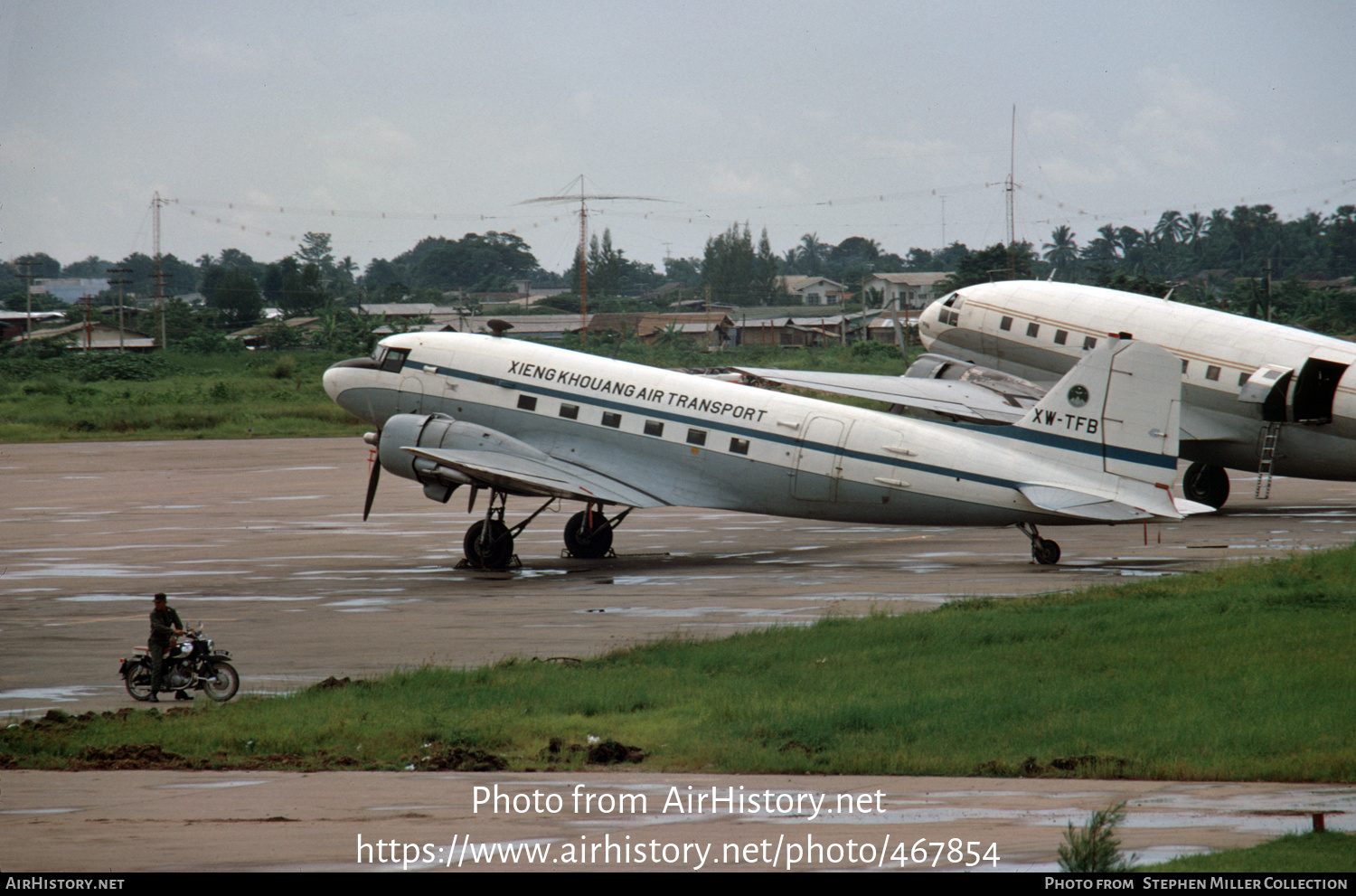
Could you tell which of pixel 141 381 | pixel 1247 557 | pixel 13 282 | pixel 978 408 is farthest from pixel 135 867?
pixel 13 282

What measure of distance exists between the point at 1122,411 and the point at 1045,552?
10.6ft

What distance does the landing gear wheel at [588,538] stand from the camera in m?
29.0

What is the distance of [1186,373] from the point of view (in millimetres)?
32531

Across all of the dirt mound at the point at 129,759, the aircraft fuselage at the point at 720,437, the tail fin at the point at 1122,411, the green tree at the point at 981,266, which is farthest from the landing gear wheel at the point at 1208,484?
the green tree at the point at 981,266

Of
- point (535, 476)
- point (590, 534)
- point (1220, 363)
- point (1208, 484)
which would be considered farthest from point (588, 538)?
point (1208, 484)

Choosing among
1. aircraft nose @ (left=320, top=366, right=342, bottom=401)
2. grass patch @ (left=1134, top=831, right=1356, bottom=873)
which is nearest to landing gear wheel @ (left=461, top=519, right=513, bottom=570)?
aircraft nose @ (left=320, top=366, right=342, bottom=401)

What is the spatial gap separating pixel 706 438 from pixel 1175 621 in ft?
38.3

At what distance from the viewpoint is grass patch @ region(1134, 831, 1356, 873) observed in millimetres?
7465

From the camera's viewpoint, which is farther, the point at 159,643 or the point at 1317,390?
the point at 1317,390

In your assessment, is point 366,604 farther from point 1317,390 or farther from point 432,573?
point 1317,390

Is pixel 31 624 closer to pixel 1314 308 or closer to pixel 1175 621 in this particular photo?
pixel 1175 621

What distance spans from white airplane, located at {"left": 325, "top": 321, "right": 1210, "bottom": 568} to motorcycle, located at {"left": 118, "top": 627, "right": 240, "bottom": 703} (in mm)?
10556

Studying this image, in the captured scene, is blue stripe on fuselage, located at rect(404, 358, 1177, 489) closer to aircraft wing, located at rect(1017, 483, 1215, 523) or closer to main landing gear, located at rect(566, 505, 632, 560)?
aircraft wing, located at rect(1017, 483, 1215, 523)

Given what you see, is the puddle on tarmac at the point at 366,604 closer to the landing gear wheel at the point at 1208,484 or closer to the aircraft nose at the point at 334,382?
the aircraft nose at the point at 334,382
